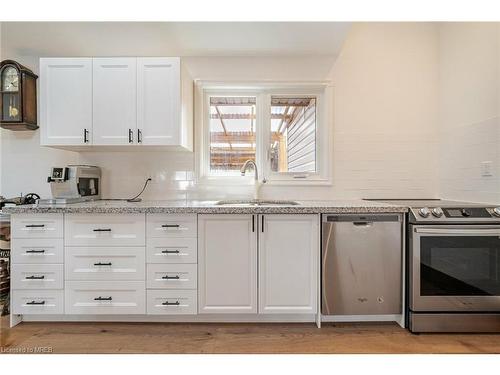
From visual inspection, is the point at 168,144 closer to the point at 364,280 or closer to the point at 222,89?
the point at 222,89

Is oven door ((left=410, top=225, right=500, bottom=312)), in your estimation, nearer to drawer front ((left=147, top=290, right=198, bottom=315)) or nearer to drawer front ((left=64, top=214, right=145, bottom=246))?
drawer front ((left=147, top=290, right=198, bottom=315))

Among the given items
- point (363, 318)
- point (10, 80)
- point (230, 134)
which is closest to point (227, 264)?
point (363, 318)

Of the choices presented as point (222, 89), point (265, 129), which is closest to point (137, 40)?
point (222, 89)

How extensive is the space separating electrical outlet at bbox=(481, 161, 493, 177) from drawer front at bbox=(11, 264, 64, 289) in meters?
3.39

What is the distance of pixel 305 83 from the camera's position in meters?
2.64

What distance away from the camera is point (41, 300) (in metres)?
1.99

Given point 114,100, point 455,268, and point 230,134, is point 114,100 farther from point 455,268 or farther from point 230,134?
point 455,268

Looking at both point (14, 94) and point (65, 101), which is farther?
point (14, 94)

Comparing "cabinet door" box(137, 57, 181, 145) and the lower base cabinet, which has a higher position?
"cabinet door" box(137, 57, 181, 145)

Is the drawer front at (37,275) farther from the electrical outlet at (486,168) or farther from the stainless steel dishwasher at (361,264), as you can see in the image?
the electrical outlet at (486,168)

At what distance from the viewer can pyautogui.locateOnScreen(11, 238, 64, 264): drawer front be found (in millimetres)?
1979

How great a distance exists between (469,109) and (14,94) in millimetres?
4117

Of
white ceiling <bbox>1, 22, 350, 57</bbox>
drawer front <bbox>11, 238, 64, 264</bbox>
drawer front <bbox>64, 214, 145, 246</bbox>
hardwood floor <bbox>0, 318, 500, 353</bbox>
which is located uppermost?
white ceiling <bbox>1, 22, 350, 57</bbox>

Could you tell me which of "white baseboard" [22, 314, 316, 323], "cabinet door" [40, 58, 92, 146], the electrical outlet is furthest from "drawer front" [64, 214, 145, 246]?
the electrical outlet
